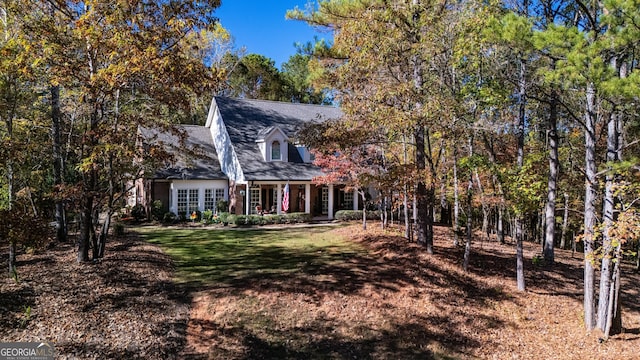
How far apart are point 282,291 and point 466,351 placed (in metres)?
4.55

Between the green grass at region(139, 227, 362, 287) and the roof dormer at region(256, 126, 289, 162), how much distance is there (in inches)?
262

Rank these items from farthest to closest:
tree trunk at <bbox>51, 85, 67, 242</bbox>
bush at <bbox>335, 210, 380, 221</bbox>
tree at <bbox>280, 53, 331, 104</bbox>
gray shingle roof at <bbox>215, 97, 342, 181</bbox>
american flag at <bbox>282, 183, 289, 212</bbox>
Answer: tree at <bbox>280, 53, 331, 104</bbox> → bush at <bbox>335, 210, 380, 221</bbox> → gray shingle roof at <bbox>215, 97, 342, 181</bbox> → american flag at <bbox>282, 183, 289, 212</bbox> → tree trunk at <bbox>51, 85, 67, 242</bbox>

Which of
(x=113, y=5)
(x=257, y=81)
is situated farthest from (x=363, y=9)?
(x=257, y=81)

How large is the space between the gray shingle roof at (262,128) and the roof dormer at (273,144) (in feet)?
1.15

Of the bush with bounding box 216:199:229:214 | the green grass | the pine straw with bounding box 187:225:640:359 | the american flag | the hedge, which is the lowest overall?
the pine straw with bounding box 187:225:640:359

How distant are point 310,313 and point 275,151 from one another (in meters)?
17.7

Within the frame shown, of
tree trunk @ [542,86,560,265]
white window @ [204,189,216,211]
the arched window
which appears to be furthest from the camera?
the arched window

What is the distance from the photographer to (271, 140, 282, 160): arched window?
2555cm

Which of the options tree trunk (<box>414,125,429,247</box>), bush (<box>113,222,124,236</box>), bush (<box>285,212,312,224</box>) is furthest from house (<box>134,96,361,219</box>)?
tree trunk (<box>414,125,429,247</box>)

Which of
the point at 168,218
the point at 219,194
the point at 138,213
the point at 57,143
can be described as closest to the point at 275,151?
the point at 219,194

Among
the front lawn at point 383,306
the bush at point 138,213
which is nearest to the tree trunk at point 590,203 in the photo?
the front lawn at point 383,306

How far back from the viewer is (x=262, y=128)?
Answer: 89.2 ft

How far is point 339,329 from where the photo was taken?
8.42 m

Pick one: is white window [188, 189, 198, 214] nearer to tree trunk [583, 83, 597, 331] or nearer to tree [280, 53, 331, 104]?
tree trunk [583, 83, 597, 331]
